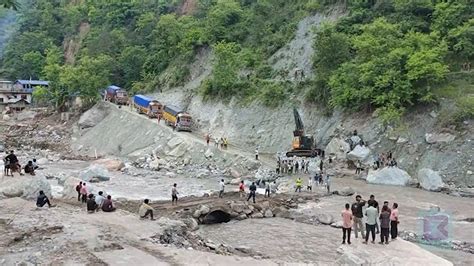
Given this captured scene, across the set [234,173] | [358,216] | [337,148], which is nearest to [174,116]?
[234,173]

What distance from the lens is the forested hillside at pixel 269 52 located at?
148ft

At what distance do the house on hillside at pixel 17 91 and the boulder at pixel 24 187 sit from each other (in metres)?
69.0

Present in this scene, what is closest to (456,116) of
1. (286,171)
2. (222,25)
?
(286,171)

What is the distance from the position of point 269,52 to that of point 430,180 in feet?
109

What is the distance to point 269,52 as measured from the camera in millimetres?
66125

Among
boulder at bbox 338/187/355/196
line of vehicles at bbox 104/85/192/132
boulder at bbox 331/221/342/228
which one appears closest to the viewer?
boulder at bbox 331/221/342/228

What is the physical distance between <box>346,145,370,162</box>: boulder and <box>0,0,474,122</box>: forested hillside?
3228mm

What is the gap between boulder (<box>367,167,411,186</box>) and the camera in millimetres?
38656

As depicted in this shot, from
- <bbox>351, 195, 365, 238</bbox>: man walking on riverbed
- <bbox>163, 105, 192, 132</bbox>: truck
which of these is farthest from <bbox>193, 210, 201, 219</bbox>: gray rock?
<bbox>163, 105, 192, 132</bbox>: truck

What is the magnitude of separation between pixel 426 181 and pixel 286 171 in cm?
1137

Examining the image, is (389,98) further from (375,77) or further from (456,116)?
(456,116)

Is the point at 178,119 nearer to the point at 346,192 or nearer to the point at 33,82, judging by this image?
the point at 346,192

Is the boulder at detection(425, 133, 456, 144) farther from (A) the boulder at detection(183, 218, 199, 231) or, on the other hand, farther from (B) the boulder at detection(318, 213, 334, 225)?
(A) the boulder at detection(183, 218, 199, 231)

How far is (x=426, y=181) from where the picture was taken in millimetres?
37125
